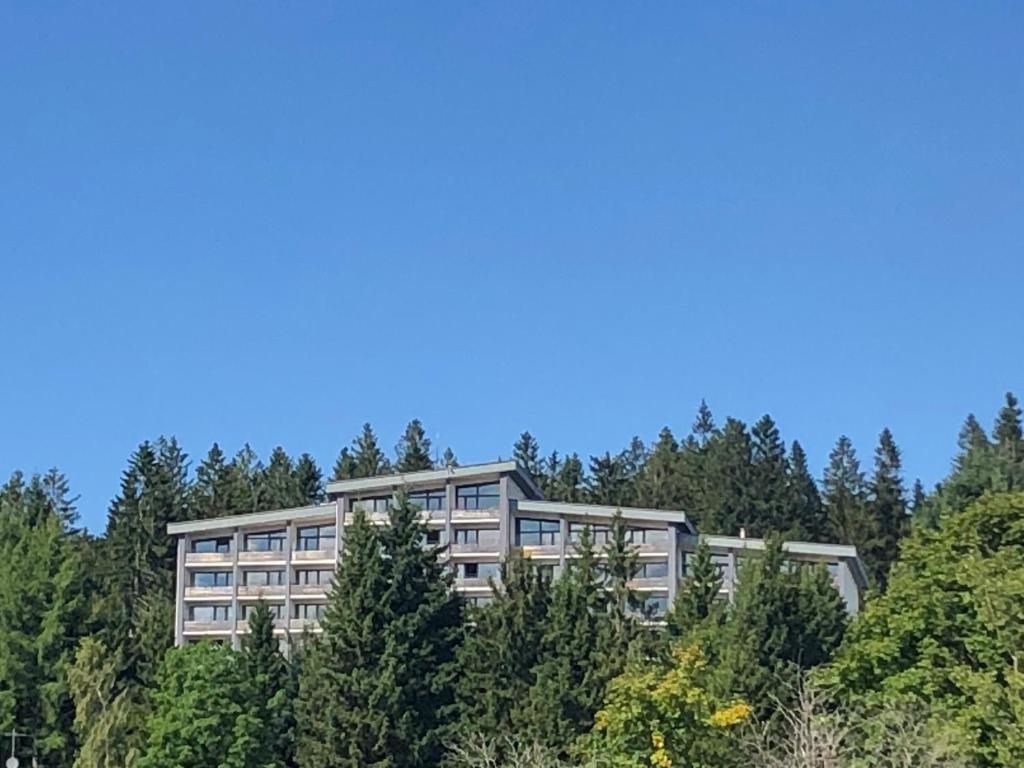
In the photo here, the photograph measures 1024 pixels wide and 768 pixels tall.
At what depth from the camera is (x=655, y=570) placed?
74.6 metres

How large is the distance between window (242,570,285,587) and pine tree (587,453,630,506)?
103 ft

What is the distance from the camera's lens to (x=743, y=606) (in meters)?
54.8

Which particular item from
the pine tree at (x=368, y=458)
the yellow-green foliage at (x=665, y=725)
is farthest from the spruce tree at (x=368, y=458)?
the yellow-green foliage at (x=665, y=725)

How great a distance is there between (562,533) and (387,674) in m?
23.0

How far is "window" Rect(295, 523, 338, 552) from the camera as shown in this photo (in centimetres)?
7769

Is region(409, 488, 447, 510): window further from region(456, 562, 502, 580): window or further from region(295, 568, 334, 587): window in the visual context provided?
region(295, 568, 334, 587): window

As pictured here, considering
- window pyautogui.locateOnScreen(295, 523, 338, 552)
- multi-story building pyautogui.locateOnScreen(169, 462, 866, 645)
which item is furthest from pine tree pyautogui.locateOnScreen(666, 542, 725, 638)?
window pyautogui.locateOnScreen(295, 523, 338, 552)

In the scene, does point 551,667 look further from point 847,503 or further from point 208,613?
point 847,503

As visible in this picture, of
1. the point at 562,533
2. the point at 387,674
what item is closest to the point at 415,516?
the point at 387,674

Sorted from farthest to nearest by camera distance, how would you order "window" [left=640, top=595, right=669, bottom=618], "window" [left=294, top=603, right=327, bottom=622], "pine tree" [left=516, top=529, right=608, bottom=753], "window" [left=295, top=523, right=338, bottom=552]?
Result: "window" [left=295, top=523, right=338, bottom=552], "window" [left=294, top=603, right=327, bottom=622], "window" [left=640, top=595, right=669, bottom=618], "pine tree" [left=516, top=529, right=608, bottom=753]

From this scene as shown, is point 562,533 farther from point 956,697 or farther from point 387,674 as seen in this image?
point 956,697

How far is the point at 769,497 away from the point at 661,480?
12157mm

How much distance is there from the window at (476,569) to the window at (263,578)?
931 cm

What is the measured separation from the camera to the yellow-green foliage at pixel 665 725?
40.1 metres
